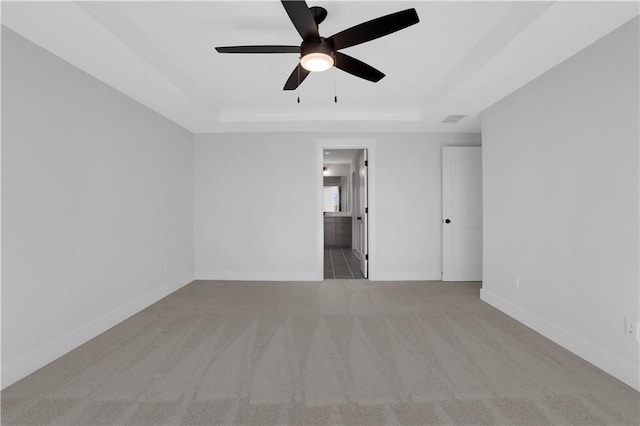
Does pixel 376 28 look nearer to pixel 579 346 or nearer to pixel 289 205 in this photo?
pixel 579 346

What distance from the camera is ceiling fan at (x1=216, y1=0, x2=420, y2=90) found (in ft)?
5.21

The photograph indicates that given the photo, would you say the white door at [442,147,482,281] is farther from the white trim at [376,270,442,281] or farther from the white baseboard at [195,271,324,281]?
the white baseboard at [195,271,324,281]

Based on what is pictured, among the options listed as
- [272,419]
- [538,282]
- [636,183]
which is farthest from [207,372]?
[636,183]

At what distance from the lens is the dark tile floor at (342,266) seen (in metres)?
5.05

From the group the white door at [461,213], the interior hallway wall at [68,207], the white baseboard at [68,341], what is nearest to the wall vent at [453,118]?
the white door at [461,213]

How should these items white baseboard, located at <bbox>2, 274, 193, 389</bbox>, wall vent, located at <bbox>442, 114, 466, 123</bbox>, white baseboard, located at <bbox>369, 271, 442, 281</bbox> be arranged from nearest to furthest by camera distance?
white baseboard, located at <bbox>2, 274, 193, 389</bbox> → wall vent, located at <bbox>442, 114, 466, 123</bbox> → white baseboard, located at <bbox>369, 271, 442, 281</bbox>

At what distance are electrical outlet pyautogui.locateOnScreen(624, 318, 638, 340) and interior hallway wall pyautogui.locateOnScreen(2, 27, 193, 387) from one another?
403cm

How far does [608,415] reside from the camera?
165cm

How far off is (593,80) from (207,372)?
3493mm

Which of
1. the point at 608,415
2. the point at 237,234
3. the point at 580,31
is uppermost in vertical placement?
the point at 580,31

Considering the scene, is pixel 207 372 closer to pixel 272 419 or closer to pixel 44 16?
pixel 272 419

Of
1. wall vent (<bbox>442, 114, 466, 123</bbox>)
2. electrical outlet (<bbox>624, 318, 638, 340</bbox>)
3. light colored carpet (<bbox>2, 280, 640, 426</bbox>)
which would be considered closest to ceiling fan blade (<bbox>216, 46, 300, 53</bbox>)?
light colored carpet (<bbox>2, 280, 640, 426</bbox>)

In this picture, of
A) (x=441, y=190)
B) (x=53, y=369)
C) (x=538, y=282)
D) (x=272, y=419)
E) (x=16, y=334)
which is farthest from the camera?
(x=441, y=190)

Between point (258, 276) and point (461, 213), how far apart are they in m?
3.26
